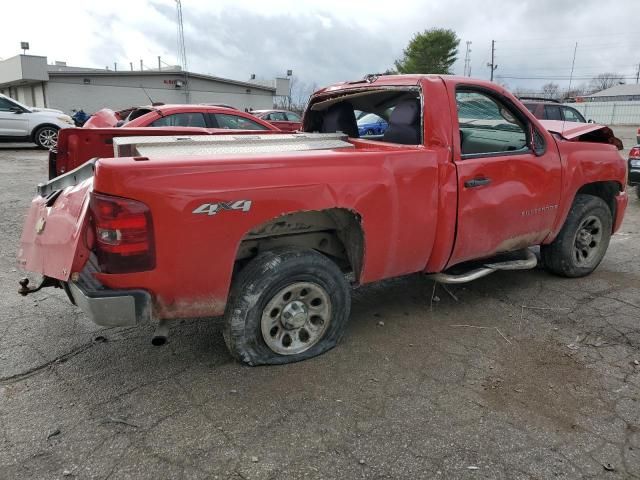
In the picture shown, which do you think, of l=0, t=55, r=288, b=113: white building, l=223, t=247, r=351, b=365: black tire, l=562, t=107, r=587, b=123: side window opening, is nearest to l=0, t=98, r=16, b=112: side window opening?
l=0, t=55, r=288, b=113: white building

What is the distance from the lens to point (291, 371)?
10.7 feet

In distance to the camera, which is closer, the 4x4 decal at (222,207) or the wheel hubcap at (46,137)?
the 4x4 decal at (222,207)

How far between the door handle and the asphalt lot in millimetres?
1108

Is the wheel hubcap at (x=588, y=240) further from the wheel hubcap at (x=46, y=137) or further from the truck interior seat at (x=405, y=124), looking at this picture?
the wheel hubcap at (x=46, y=137)

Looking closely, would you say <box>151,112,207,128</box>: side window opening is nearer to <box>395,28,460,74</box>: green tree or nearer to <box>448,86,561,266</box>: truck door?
<box>448,86,561,266</box>: truck door

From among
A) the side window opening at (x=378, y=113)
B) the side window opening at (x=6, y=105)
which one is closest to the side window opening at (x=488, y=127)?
the side window opening at (x=378, y=113)

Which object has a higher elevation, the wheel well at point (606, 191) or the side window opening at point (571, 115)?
the side window opening at point (571, 115)

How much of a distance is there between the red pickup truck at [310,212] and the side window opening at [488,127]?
0.01 meters

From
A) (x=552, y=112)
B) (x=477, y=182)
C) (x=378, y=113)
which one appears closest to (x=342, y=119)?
(x=378, y=113)

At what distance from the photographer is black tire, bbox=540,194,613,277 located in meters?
4.79

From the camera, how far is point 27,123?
15.4 metres

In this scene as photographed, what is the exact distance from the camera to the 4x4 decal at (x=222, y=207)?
278cm

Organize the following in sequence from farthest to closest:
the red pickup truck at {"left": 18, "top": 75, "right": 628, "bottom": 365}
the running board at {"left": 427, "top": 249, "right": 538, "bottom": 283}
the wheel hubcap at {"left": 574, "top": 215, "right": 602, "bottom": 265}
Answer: the wheel hubcap at {"left": 574, "top": 215, "right": 602, "bottom": 265}, the running board at {"left": 427, "top": 249, "right": 538, "bottom": 283}, the red pickup truck at {"left": 18, "top": 75, "right": 628, "bottom": 365}

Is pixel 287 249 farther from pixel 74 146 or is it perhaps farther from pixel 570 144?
pixel 570 144
